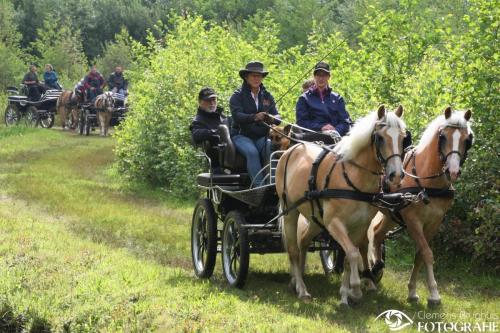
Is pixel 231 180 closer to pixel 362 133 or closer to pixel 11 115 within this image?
pixel 362 133

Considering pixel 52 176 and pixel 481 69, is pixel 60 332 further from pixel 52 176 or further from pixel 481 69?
pixel 52 176

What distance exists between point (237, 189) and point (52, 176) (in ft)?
34.4

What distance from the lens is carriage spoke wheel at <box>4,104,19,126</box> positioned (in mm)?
32719

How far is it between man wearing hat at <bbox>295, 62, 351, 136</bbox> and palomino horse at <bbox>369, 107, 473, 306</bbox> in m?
1.13

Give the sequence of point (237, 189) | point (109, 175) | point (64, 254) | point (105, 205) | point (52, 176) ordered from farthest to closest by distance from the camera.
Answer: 1. point (109, 175)
2. point (52, 176)
3. point (105, 205)
4. point (64, 254)
5. point (237, 189)

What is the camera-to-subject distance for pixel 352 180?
297 inches

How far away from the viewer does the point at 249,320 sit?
7.30 metres

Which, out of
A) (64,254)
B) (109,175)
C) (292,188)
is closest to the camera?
(292,188)

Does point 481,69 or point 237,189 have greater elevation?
point 481,69

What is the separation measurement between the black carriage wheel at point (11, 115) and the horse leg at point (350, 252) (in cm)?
2717

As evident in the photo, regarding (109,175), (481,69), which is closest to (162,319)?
(481,69)

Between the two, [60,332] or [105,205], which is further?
[105,205]

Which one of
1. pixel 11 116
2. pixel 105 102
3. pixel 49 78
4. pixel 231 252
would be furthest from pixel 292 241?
pixel 49 78

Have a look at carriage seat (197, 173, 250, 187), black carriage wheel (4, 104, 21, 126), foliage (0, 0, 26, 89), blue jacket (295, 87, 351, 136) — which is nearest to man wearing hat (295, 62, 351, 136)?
blue jacket (295, 87, 351, 136)
